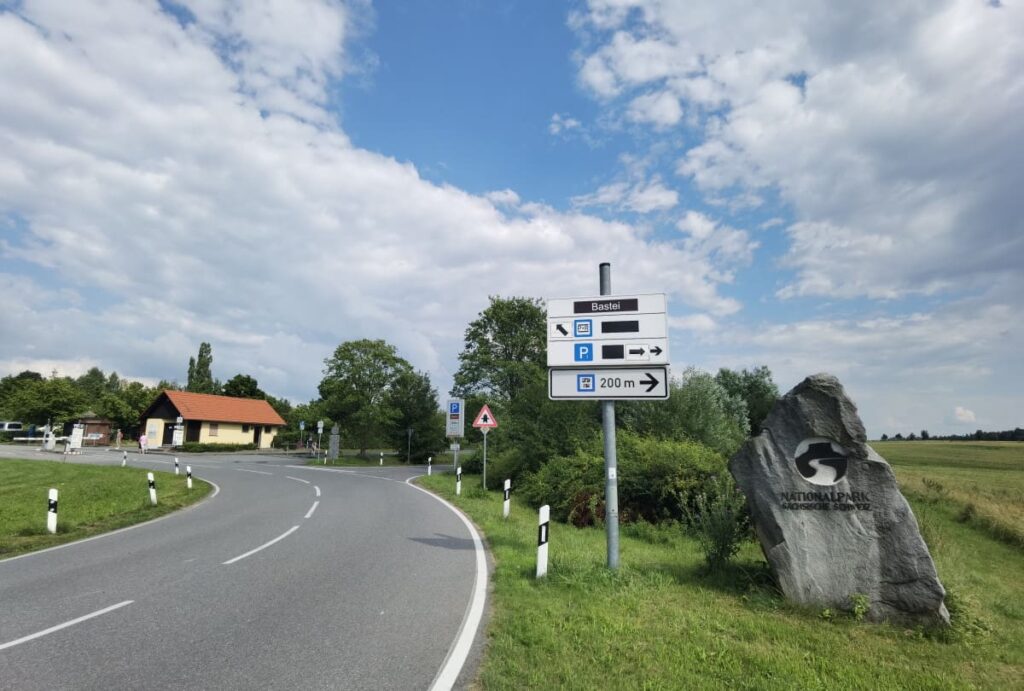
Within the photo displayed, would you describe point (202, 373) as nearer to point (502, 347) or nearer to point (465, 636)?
point (502, 347)

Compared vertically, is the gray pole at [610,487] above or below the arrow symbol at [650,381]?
below

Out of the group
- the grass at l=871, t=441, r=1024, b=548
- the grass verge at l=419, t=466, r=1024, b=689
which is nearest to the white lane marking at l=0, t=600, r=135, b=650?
the grass verge at l=419, t=466, r=1024, b=689

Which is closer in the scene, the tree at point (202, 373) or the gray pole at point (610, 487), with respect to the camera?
the gray pole at point (610, 487)

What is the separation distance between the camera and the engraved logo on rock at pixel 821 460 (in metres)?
6.41

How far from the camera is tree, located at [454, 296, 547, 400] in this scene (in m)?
45.4

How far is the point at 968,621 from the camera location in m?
5.74

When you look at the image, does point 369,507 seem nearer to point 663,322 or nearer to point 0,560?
point 0,560

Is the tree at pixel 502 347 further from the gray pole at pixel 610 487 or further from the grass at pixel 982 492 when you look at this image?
the gray pole at pixel 610 487

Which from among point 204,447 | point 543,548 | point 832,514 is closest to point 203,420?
point 204,447

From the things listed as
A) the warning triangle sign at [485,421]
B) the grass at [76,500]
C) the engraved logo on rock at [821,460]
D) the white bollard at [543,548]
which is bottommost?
the grass at [76,500]

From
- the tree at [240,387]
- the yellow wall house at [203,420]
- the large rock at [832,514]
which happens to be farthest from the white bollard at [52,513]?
the tree at [240,387]

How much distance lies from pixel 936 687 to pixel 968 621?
2.03m

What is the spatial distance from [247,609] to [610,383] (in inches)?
214

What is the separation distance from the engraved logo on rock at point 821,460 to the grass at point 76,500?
1283 centimetres
